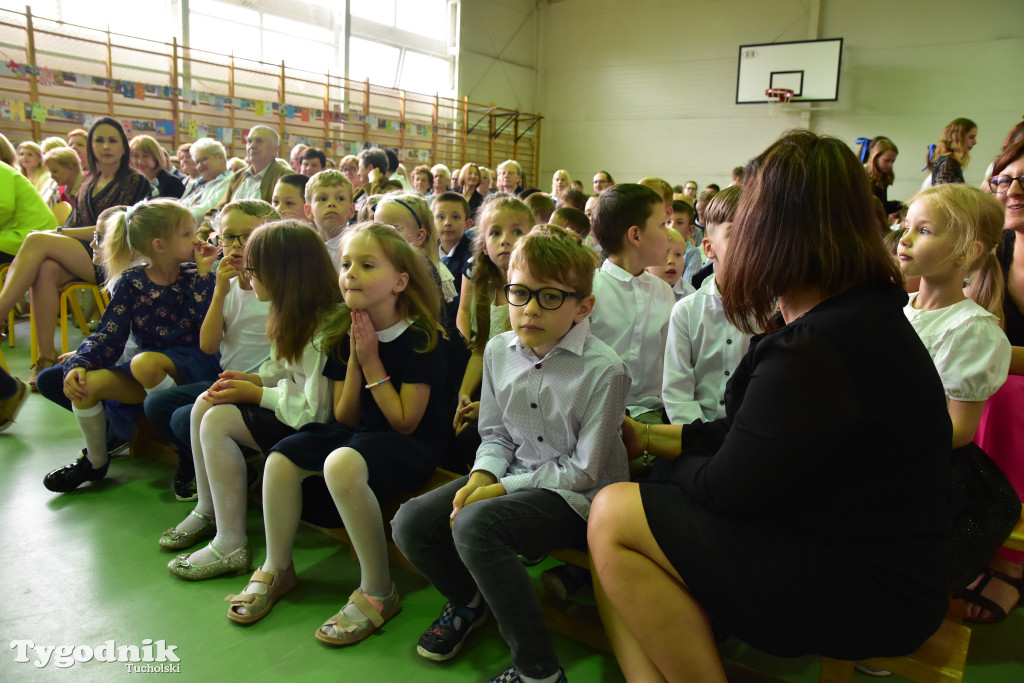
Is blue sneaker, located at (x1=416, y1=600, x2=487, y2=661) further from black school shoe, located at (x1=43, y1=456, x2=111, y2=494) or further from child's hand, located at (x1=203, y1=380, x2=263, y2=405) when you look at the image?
black school shoe, located at (x1=43, y1=456, x2=111, y2=494)

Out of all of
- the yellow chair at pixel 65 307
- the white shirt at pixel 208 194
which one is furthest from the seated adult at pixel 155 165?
the yellow chair at pixel 65 307

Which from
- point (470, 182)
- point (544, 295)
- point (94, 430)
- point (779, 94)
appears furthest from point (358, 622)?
point (779, 94)

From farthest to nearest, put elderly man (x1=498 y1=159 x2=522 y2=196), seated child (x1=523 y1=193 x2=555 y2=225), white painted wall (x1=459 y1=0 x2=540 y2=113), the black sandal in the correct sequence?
white painted wall (x1=459 y1=0 x2=540 y2=113), elderly man (x1=498 y1=159 x2=522 y2=196), seated child (x1=523 y1=193 x2=555 y2=225), the black sandal

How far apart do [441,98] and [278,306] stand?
10.6 metres

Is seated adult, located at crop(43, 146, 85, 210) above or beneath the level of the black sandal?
above

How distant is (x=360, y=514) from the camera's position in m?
1.59

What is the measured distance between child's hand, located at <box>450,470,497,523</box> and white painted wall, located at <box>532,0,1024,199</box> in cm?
1015

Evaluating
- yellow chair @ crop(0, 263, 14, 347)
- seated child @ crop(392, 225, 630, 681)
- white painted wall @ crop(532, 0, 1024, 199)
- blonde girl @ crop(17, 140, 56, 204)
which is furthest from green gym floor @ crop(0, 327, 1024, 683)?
white painted wall @ crop(532, 0, 1024, 199)

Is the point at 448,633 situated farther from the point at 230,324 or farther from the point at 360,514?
the point at 230,324

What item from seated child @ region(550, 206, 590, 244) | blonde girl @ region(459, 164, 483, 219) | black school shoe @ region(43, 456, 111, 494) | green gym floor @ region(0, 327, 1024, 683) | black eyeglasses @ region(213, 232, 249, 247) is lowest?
green gym floor @ region(0, 327, 1024, 683)

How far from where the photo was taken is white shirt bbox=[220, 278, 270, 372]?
7.54 feet

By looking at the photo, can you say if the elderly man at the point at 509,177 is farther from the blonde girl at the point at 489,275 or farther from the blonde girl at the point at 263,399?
the blonde girl at the point at 263,399

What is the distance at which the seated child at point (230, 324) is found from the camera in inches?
86.3

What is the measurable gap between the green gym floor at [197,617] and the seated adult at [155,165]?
2.71 m
